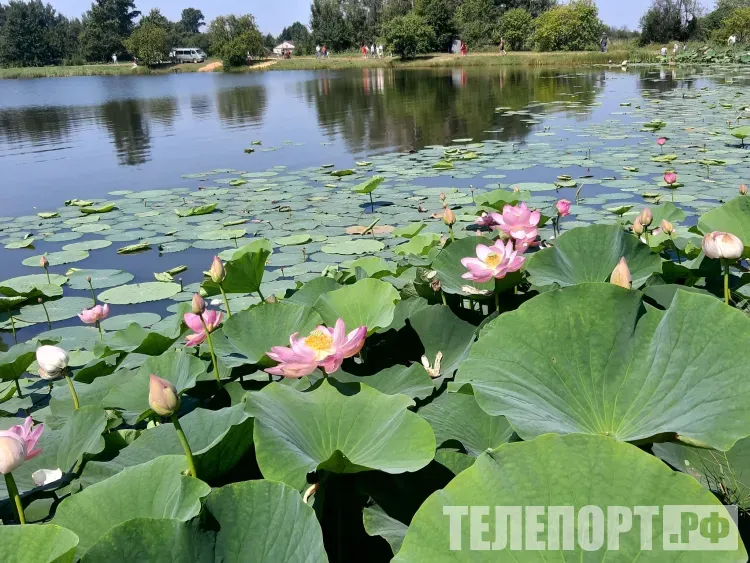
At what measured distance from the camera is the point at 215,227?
498cm

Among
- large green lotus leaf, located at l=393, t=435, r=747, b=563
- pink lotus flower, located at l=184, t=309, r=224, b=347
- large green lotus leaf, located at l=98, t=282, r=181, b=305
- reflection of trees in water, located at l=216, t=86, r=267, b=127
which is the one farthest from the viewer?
reflection of trees in water, located at l=216, t=86, r=267, b=127

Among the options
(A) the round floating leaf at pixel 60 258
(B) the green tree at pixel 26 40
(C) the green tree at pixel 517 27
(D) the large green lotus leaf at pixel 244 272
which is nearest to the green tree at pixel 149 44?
(B) the green tree at pixel 26 40

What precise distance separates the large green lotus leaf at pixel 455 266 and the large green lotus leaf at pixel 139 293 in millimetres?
2721

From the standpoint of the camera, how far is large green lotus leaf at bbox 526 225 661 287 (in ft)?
4.06

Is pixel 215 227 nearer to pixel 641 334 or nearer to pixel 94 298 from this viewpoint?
pixel 94 298

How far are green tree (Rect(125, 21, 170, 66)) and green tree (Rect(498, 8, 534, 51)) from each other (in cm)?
2973

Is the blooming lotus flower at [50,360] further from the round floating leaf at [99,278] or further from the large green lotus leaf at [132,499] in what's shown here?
the round floating leaf at [99,278]

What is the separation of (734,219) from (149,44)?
53745 mm

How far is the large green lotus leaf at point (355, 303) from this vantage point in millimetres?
1146

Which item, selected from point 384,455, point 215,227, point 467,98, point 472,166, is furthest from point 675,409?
point 467,98

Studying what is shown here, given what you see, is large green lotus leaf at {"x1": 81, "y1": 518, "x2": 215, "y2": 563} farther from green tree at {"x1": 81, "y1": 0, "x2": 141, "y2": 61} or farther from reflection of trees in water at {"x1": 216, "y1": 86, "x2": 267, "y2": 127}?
green tree at {"x1": 81, "y1": 0, "x2": 141, "y2": 61}

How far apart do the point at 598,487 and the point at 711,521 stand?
82 millimetres

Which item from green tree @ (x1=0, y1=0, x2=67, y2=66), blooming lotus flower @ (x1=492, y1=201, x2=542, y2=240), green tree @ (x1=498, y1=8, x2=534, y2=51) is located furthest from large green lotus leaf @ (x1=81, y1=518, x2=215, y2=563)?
green tree @ (x1=0, y1=0, x2=67, y2=66)

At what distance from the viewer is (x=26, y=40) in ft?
170
